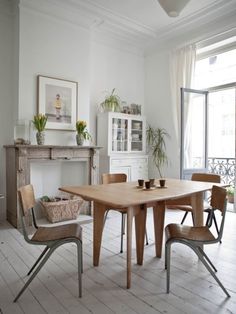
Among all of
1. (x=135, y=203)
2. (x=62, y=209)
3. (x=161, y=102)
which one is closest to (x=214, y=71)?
(x=161, y=102)

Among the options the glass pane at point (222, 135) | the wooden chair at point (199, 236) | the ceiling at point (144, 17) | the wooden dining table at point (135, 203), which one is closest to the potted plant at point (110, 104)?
the ceiling at point (144, 17)

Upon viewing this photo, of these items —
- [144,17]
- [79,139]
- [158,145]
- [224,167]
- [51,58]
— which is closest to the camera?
[51,58]

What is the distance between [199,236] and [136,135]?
333cm

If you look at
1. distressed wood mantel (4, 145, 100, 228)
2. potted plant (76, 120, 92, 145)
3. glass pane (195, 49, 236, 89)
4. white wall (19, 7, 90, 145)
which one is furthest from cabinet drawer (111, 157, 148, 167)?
glass pane (195, 49, 236, 89)

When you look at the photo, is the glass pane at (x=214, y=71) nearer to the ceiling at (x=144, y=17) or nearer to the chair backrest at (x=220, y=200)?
the ceiling at (x=144, y=17)

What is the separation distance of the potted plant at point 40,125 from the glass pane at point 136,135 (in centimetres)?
184

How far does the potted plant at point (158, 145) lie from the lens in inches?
207

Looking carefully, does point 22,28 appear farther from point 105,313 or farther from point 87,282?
point 105,313

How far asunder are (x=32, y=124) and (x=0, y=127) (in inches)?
19.8

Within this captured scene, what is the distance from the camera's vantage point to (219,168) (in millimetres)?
6469

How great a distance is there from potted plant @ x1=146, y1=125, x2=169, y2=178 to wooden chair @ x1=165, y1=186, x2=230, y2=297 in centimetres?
304

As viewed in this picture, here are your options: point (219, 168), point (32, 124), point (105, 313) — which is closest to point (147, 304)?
point (105, 313)

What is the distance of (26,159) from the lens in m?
3.54

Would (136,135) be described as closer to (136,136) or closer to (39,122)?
(136,136)
